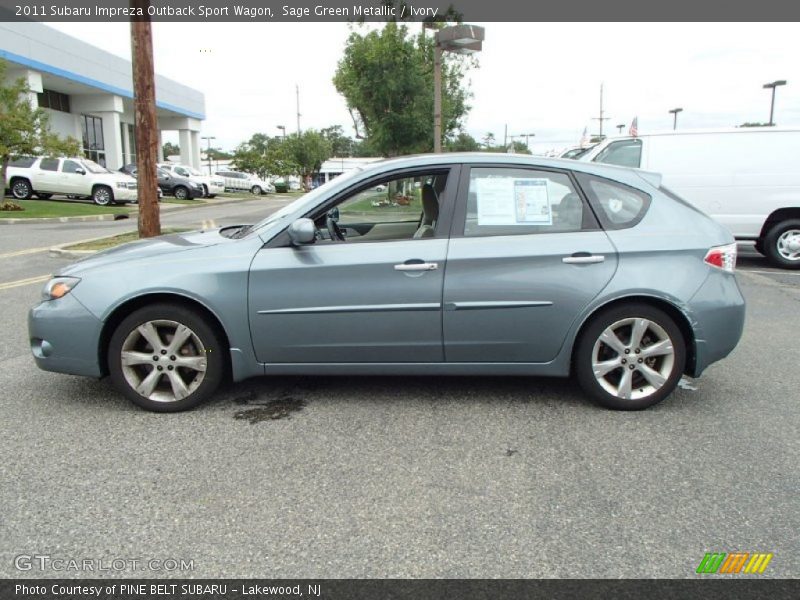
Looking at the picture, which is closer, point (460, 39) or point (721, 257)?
point (721, 257)

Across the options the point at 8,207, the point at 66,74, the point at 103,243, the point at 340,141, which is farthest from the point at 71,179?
the point at 340,141

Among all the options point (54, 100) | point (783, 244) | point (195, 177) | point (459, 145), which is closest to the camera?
point (783, 244)

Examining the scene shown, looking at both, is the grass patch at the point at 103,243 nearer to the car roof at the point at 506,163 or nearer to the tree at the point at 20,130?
the car roof at the point at 506,163

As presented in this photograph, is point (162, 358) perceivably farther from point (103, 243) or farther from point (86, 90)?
point (86, 90)

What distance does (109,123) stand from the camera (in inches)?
1442

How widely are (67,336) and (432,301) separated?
223 centimetres

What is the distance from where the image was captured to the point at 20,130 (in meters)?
19.1

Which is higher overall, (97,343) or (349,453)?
(97,343)

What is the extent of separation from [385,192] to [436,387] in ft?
4.59

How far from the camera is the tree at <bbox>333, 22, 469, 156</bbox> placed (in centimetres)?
2339

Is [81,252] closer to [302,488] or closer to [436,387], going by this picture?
[436,387]

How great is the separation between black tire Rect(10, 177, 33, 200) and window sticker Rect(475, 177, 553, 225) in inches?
978

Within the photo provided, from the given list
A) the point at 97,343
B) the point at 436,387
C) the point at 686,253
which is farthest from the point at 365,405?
the point at 686,253

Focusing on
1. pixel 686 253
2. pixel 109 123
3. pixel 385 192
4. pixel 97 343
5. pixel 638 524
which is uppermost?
pixel 109 123
